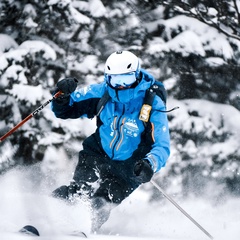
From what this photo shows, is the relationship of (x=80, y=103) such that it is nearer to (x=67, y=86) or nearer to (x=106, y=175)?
(x=67, y=86)

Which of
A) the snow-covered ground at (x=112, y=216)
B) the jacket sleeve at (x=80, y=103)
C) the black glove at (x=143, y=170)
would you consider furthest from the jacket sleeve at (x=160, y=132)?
the snow-covered ground at (x=112, y=216)

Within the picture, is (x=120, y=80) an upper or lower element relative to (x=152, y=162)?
upper

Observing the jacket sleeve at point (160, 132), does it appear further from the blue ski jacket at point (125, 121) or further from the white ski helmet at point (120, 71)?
the white ski helmet at point (120, 71)

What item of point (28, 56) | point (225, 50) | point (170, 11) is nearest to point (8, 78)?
point (28, 56)

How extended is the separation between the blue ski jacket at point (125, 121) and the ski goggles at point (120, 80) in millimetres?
48

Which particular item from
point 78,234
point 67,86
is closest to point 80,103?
point 67,86

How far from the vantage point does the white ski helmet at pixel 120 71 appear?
4766mm

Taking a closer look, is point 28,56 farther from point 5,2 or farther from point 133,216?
point 133,216

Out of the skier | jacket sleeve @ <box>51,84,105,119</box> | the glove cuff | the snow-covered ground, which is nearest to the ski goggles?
the skier

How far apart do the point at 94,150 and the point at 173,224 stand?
129 inches

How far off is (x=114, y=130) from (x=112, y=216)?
102 inches

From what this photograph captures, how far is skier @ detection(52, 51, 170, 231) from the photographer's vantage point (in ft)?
15.7

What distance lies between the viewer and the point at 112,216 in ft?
23.7

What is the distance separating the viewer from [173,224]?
7.96m
